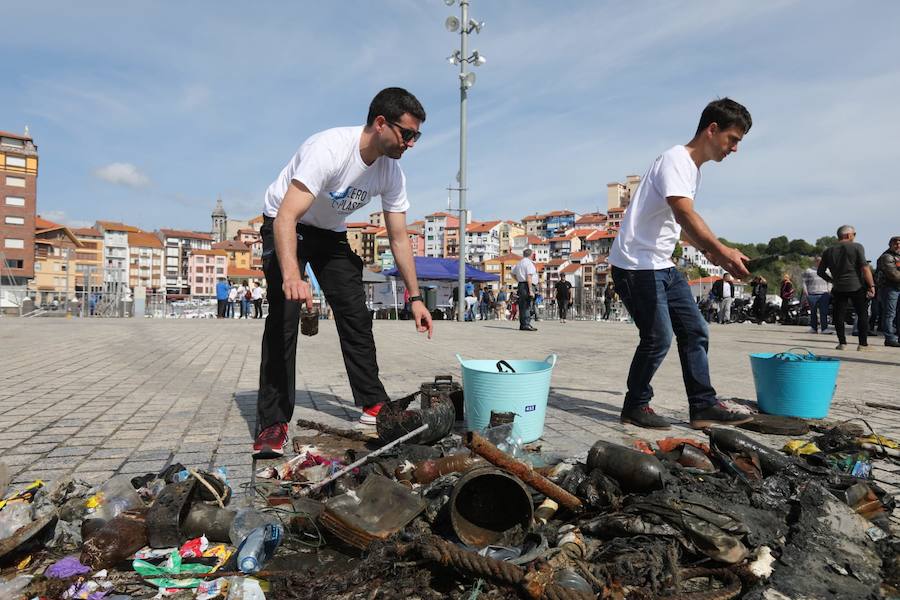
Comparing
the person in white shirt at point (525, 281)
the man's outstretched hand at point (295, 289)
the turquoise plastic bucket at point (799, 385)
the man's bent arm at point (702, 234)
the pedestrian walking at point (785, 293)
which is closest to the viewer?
the man's outstretched hand at point (295, 289)

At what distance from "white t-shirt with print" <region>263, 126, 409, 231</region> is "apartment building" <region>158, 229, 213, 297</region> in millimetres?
153796

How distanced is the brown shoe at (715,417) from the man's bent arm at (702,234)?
93 centimetres

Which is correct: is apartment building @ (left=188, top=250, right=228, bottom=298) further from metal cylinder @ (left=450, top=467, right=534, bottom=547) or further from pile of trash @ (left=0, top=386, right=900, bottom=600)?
metal cylinder @ (left=450, top=467, right=534, bottom=547)

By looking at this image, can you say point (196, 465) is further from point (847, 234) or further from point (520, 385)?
point (847, 234)

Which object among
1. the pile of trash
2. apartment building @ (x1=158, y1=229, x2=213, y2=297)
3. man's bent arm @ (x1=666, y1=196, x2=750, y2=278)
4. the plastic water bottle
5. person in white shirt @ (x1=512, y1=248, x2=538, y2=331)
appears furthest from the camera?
apartment building @ (x1=158, y1=229, x2=213, y2=297)

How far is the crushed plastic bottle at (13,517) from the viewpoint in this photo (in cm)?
203

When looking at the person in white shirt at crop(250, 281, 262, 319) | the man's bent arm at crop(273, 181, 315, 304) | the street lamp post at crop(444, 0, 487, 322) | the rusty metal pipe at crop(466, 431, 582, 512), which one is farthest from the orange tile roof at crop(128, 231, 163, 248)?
the rusty metal pipe at crop(466, 431, 582, 512)

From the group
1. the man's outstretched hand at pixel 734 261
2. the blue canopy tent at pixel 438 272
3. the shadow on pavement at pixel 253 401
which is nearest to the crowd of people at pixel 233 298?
the blue canopy tent at pixel 438 272

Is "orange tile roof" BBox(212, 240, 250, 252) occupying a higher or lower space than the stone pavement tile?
higher

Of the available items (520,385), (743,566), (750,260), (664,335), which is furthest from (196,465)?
(750,260)

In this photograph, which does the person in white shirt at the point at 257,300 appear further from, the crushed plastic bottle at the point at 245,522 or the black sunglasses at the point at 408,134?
the crushed plastic bottle at the point at 245,522

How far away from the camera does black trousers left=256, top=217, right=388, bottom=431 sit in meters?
3.38

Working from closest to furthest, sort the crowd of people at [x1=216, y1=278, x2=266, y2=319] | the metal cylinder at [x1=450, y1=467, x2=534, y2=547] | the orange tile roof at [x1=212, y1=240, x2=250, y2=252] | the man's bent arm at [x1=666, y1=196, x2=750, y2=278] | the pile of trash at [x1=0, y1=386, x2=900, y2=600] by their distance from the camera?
the pile of trash at [x1=0, y1=386, x2=900, y2=600], the metal cylinder at [x1=450, y1=467, x2=534, y2=547], the man's bent arm at [x1=666, y1=196, x2=750, y2=278], the crowd of people at [x1=216, y1=278, x2=266, y2=319], the orange tile roof at [x1=212, y1=240, x2=250, y2=252]

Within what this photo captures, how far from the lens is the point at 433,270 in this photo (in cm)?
2823
